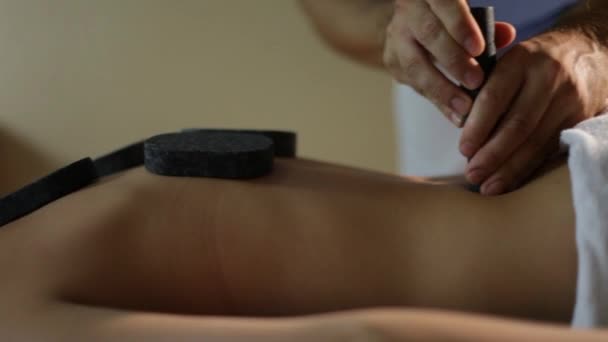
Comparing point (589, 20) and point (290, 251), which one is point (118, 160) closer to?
point (290, 251)

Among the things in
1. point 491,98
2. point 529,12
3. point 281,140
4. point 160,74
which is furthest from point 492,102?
point 160,74

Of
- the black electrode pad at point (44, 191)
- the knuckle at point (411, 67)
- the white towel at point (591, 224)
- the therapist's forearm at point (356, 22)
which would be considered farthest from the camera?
the therapist's forearm at point (356, 22)

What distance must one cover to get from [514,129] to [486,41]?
0.11m

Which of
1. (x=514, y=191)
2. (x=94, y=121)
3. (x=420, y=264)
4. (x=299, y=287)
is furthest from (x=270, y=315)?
(x=94, y=121)

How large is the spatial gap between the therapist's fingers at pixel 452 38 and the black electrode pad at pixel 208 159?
224 millimetres

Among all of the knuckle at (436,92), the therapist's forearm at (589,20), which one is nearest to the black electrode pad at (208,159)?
the knuckle at (436,92)

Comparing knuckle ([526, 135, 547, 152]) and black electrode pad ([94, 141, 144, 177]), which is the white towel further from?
black electrode pad ([94, 141, 144, 177])

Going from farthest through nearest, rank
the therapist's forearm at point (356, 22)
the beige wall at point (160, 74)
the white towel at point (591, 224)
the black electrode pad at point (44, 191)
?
the beige wall at point (160, 74), the therapist's forearm at point (356, 22), the black electrode pad at point (44, 191), the white towel at point (591, 224)

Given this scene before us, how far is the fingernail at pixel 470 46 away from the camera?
0.67 metres

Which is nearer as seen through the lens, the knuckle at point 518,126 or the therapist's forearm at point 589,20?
the knuckle at point 518,126

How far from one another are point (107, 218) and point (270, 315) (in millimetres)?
181

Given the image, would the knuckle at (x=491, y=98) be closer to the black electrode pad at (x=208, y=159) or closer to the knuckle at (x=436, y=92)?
the knuckle at (x=436, y=92)

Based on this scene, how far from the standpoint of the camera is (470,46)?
0.67 meters

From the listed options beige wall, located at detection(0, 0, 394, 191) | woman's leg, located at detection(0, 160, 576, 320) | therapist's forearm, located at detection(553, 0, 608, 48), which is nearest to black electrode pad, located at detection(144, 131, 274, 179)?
woman's leg, located at detection(0, 160, 576, 320)
